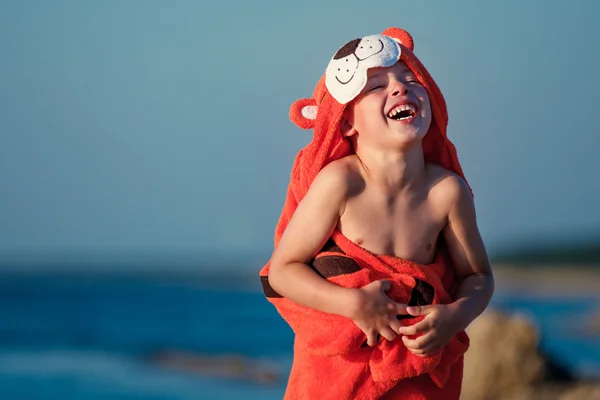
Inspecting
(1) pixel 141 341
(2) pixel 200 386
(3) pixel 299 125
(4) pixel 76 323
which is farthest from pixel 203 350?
(3) pixel 299 125

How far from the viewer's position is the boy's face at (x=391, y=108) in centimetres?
278

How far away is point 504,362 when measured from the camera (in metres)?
6.75

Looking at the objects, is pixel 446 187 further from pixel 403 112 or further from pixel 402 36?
pixel 402 36

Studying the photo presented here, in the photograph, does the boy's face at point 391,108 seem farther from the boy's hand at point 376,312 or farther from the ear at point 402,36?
the boy's hand at point 376,312

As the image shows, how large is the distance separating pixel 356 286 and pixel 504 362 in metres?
4.31

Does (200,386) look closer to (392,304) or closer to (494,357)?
(494,357)

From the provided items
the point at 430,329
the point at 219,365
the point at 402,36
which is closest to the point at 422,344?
the point at 430,329

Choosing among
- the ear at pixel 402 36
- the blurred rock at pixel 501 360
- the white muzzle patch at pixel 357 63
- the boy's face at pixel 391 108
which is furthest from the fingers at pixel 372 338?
the blurred rock at pixel 501 360

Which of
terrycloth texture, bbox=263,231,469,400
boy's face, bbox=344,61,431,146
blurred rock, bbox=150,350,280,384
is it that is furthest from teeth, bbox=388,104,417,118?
blurred rock, bbox=150,350,280,384

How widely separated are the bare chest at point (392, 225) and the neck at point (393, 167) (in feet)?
0.16

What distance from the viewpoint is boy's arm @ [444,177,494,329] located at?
2.89m

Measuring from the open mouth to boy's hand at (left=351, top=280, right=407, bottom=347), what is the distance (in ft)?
1.56

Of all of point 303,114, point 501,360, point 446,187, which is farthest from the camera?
point 501,360

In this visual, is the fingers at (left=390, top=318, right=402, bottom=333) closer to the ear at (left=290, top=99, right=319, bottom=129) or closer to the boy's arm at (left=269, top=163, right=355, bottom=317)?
the boy's arm at (left=269, top=163, right=355, bottom=317)
